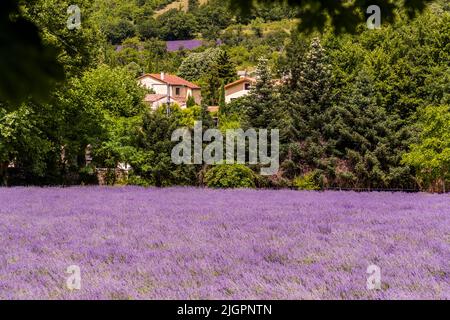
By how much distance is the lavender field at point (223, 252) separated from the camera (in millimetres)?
6637

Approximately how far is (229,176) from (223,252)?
20525mm

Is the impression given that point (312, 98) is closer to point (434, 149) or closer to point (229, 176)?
point (229, 176)

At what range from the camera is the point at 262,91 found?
3306 cm

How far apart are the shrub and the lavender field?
41.8 ft

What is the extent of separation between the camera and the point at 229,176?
2947 centimetres

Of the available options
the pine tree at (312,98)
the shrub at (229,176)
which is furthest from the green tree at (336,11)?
the pine tree at (312,98)

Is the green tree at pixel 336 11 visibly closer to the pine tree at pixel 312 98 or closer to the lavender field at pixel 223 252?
the lavender field at pixel 223 252

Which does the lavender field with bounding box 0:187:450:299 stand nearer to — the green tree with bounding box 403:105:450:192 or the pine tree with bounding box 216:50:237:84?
the green tree with bounding box 403:105:450:192

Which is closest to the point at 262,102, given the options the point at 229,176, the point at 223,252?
the point at 229,176

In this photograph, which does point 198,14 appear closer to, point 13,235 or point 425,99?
point 425,99

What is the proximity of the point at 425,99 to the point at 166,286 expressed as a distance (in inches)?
1197

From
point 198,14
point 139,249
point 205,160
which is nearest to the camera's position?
point 139,249

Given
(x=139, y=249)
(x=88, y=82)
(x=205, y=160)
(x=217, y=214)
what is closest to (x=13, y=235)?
(x=139, y=249)

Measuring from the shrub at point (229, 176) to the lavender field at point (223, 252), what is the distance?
12728 mm
